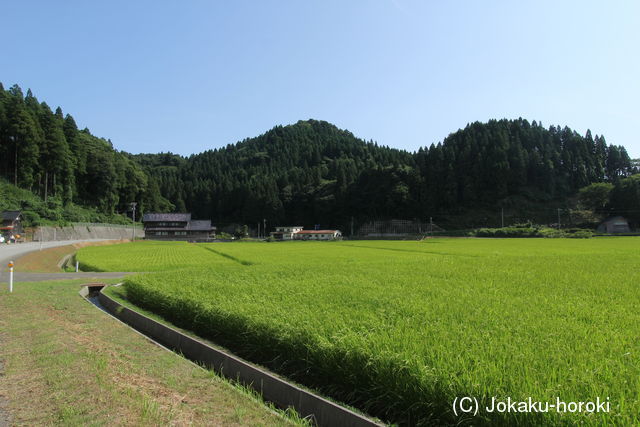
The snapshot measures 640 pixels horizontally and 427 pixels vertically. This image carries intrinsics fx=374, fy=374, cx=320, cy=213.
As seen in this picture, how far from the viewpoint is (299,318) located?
688cm

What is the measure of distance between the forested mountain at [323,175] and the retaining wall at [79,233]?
23.9 ft

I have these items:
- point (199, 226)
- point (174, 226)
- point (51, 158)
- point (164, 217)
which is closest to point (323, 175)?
point (199, 226)

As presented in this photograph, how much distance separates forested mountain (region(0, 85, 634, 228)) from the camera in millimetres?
68000

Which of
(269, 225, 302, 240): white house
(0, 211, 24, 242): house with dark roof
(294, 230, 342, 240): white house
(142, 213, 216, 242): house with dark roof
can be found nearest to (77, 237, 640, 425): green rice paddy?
(0, 211, 24, 242): house with dark roof

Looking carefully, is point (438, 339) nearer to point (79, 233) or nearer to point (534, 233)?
point (79, 233)

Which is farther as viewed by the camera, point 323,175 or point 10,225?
point 323,175

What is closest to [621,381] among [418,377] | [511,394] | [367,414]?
[511,394]

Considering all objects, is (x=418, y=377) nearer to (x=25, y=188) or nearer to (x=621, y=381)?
(x=621, y=381)

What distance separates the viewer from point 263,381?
512cm

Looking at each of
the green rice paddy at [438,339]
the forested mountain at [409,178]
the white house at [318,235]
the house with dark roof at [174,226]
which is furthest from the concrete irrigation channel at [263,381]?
the house with dark roof at [174,226]

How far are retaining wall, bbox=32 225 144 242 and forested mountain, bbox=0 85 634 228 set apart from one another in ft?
23.9

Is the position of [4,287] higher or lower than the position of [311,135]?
lower

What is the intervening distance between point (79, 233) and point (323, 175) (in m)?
91.6

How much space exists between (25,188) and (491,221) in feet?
315
